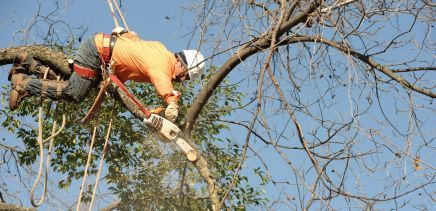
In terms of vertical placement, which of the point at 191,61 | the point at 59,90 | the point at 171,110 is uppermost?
the point at 191,61

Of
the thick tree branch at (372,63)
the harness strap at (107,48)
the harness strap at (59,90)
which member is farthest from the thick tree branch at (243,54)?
the harness strap at (59,90)

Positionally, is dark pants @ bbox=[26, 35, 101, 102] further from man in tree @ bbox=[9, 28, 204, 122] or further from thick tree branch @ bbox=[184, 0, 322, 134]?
thick tree branch @ bbox=[184, 0, 322, 134]

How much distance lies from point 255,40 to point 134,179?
3206 mm

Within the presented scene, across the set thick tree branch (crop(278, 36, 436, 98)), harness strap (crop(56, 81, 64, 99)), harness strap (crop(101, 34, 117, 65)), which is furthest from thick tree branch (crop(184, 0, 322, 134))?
harness strap (crop(56, 81, 64, 99))

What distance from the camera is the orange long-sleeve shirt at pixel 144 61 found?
518 centimetres

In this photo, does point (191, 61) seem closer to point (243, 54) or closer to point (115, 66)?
point (243, 54)

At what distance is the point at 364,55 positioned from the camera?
17.1ft

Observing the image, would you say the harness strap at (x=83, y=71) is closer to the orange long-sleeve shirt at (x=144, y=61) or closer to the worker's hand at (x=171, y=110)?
the orange long-sleeve shirt at (x=144, y=61)

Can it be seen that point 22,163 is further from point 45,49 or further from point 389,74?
point 389,74

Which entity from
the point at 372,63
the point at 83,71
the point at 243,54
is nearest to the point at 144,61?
the point at 83,71

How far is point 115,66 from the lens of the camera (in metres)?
5.52

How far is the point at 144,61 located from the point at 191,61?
371 mm

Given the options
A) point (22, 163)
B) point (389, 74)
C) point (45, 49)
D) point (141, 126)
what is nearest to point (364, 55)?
point (389, 74)

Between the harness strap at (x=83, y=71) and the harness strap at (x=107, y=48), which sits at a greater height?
the harness strap at (x=107, y=48)
